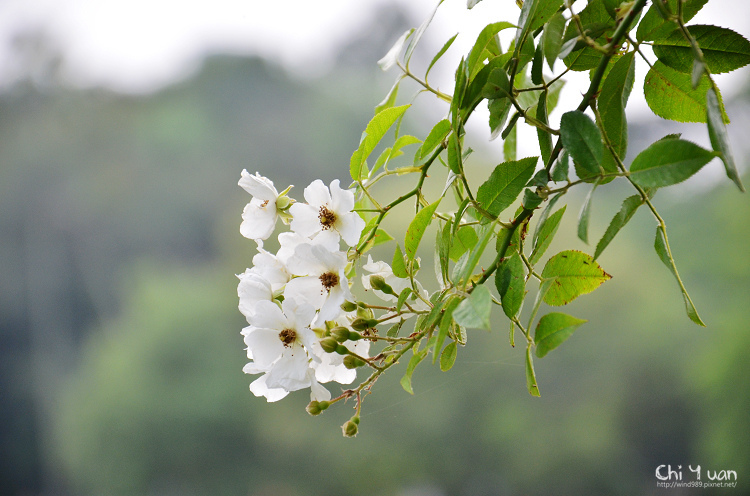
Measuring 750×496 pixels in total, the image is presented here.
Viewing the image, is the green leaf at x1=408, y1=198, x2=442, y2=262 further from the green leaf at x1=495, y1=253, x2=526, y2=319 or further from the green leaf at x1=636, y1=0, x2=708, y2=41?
the green leaf at x1=636, y1=0, x2=708, y2=41

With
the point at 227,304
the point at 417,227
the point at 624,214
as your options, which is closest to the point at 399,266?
the point at 417,227

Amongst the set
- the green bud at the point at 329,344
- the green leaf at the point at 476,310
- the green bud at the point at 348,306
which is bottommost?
the green leaf at the point at 476,310

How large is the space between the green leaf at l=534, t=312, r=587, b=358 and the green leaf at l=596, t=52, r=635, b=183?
0.35 ft

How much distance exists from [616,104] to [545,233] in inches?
3.3

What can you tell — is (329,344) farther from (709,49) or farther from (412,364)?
(709,49)

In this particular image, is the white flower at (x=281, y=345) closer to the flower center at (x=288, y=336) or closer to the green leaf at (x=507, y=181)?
the flower center at (x=288, y=336)

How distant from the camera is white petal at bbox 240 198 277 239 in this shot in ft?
1.32

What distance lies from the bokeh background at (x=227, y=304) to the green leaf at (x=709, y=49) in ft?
4.01

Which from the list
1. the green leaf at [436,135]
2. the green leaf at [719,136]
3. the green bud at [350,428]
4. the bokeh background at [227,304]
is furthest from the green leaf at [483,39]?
the bokeh background at [227,304]

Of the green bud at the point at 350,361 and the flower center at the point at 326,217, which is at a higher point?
the flower center at the point at 326,217

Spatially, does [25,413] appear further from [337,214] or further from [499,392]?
[337,214]

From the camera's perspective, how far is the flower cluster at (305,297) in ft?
1.11

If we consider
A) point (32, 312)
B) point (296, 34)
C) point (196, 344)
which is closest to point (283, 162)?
point (296, 34)

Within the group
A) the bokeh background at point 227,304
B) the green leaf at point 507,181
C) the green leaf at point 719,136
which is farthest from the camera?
the bokeh background at point 227,304
